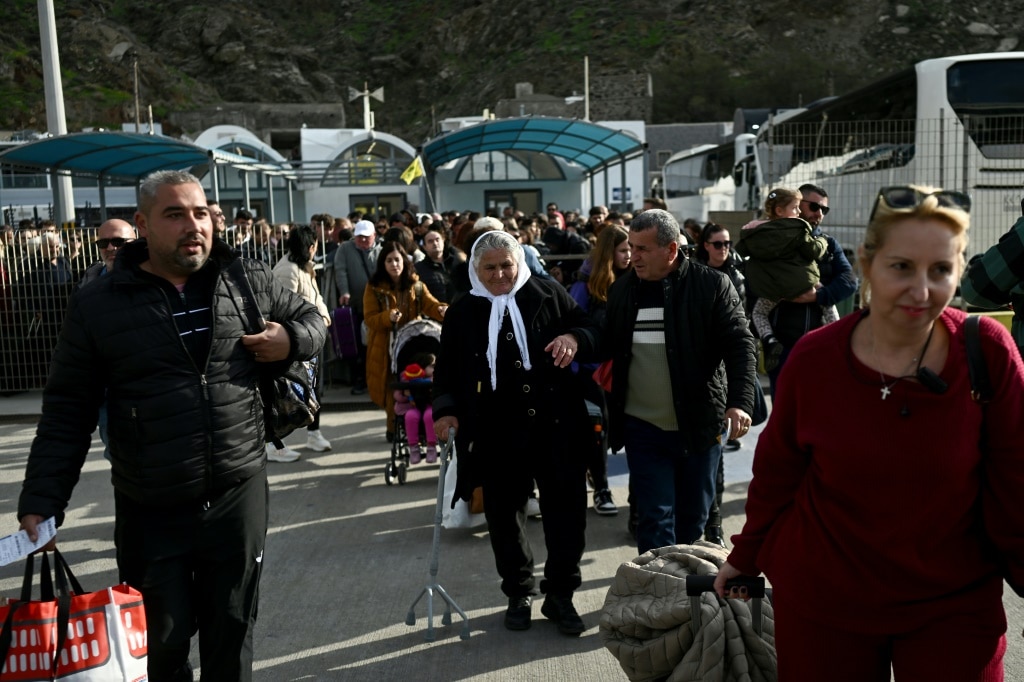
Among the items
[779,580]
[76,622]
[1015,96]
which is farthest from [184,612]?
[1015,96]

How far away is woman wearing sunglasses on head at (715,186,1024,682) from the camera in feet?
7.65

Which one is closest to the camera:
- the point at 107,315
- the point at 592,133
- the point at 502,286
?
the point at 107,315

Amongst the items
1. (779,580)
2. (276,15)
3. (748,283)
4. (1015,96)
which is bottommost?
(779,580)

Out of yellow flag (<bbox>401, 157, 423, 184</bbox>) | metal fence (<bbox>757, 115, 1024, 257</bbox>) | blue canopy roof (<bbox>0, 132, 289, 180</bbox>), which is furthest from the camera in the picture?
yellow flag (<bbox>401, 157, 423, 184</bbox>)

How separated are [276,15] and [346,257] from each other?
329 feet

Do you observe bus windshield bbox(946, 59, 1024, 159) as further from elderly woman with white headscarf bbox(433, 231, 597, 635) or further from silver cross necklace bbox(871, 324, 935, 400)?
silver cross necklace bbox(871, 324, 935, 400)

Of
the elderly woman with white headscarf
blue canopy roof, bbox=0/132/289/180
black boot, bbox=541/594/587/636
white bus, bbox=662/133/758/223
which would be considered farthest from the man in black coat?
white bus, bbox=662/133/758/223

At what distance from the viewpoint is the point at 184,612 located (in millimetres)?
3408

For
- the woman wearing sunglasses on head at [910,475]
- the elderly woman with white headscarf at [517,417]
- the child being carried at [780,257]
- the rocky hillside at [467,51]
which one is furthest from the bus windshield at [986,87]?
the rocky hillside at [467,51]

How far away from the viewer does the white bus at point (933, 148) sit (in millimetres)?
11359

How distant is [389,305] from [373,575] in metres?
2.88

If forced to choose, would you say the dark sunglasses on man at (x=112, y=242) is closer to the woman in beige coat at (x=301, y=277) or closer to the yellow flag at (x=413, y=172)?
the woman in beige coat at (x=301, y=277)

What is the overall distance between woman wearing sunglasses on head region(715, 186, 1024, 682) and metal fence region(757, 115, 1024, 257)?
859cm

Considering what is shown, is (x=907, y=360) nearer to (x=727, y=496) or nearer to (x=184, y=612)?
(x=184, y=612)
